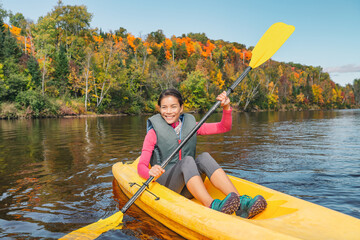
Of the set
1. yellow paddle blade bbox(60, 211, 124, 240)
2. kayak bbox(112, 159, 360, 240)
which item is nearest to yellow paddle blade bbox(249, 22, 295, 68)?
kayak bbox(112, 159, 360, 240)

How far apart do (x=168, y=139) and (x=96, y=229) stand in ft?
3.75

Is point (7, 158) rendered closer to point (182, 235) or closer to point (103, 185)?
point (103, 185)

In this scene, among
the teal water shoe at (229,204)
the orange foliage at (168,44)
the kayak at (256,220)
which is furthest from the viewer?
the orange foliage at (168,44)

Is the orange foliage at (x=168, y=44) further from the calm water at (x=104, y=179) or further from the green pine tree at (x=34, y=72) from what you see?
the calm water at (x=104, y=179)

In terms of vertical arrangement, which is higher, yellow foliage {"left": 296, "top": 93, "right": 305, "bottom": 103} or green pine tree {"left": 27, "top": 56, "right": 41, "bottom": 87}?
green pine tree {"left": 27, "top": 56, "right": 41, "bottom": 87}

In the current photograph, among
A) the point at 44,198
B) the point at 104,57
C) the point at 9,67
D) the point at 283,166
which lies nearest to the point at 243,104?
the point at 104,57

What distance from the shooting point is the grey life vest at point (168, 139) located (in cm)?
306

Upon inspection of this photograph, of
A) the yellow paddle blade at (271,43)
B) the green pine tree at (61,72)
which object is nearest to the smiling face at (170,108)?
the yellow paddle blade at (271,43)

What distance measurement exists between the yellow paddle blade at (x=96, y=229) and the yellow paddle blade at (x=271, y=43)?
258cm

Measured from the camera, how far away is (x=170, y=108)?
3.05 metres

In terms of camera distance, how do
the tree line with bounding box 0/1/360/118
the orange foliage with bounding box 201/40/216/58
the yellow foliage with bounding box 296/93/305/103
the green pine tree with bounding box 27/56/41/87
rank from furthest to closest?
the orange foliage with bounding box 201/40/216/58, the yellow foliage with bounding box 296/93/305/103, the green pine tree with bounding box 27/56/41/87, the tree line with bounding box 0/1/360/118

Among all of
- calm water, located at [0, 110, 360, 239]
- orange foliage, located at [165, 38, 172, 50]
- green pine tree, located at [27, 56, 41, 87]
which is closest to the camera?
calm water, located at [0, 110, 360, 239]

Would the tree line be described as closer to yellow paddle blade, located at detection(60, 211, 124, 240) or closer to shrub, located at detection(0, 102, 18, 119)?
shrub, located at detection(0, 102, 18, 119)

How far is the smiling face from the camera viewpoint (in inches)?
119
